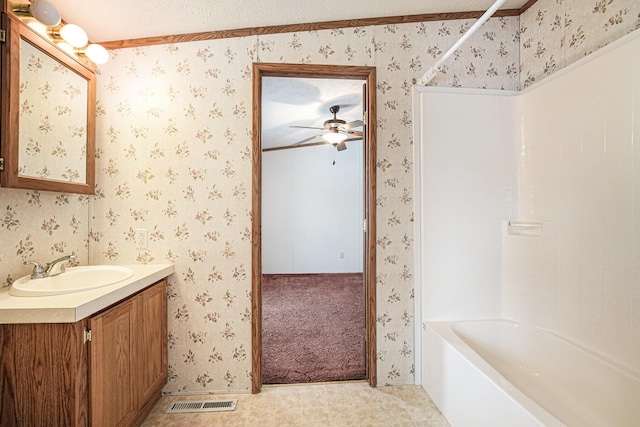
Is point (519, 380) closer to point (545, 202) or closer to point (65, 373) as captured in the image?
point (545, 202)

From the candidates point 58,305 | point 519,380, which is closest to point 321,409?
point 519,380

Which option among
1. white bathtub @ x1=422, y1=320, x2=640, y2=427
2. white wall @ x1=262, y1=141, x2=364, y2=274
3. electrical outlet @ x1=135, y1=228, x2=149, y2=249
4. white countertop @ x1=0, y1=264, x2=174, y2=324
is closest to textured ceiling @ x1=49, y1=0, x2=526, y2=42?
electrical outlet @ x1=135, y1=228, x2=149, y2=249

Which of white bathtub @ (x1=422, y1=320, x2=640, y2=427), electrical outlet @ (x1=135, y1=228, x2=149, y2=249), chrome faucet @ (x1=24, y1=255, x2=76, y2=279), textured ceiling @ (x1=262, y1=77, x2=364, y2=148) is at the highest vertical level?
textured ceiling @ (x1=262, y1=77, x2=364, y2=148)

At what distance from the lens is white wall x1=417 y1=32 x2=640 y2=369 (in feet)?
4.53

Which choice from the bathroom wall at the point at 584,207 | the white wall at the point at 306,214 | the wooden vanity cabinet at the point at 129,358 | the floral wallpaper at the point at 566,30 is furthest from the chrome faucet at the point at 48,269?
the white wall at the point at 306,214

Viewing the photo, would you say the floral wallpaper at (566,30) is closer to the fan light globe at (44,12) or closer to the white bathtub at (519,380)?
the white bathtub at (519,380)

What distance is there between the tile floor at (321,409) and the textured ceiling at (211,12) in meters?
2.30

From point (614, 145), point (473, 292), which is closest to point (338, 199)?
point (473, 292)

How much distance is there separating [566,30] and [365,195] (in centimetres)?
152

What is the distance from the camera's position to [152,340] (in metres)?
1.66

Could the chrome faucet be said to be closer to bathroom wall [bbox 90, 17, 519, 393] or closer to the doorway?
bathroom wall [bbox 90, 17, 519, 393]

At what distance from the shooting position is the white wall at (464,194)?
6.37 feet

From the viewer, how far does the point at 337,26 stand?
1902 millimetres

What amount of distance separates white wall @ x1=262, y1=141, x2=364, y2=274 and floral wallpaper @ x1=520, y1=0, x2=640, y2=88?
3446 millimetres
